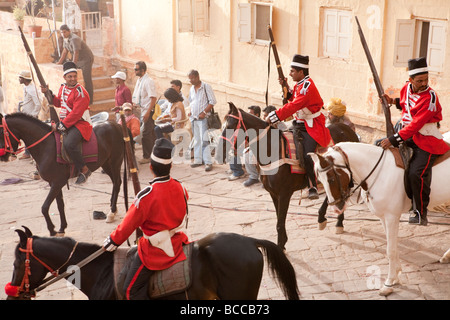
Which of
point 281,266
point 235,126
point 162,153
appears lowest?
point 281,266

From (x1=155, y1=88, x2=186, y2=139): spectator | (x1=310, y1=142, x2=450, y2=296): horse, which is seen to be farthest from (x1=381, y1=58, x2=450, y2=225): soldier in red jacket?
(x1=155, y1=88, x2=186, y2=139): spectator

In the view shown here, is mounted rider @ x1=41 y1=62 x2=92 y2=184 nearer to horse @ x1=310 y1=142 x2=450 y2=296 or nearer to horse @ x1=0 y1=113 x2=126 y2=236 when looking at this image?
horse @ x1=0 y1=113 x2=126 y2=236

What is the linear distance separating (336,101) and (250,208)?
2.46m

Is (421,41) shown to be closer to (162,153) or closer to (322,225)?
(322,225)

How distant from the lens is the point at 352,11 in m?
12.7

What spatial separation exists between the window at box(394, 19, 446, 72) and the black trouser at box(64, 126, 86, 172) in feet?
19.6

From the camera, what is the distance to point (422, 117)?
7668 mm

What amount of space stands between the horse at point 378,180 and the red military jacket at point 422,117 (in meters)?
0.28

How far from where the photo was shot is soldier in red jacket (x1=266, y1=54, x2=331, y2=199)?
8844 millimetres

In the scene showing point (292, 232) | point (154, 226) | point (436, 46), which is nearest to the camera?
point (154, 226)

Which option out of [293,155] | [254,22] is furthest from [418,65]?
[254,22]

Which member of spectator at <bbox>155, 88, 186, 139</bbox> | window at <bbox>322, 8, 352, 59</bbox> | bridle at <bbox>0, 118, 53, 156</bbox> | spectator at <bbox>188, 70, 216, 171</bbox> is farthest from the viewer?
spectator at <bbox>155, 88, 186, 139</bbox>

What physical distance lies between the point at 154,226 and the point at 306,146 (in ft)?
12.3
